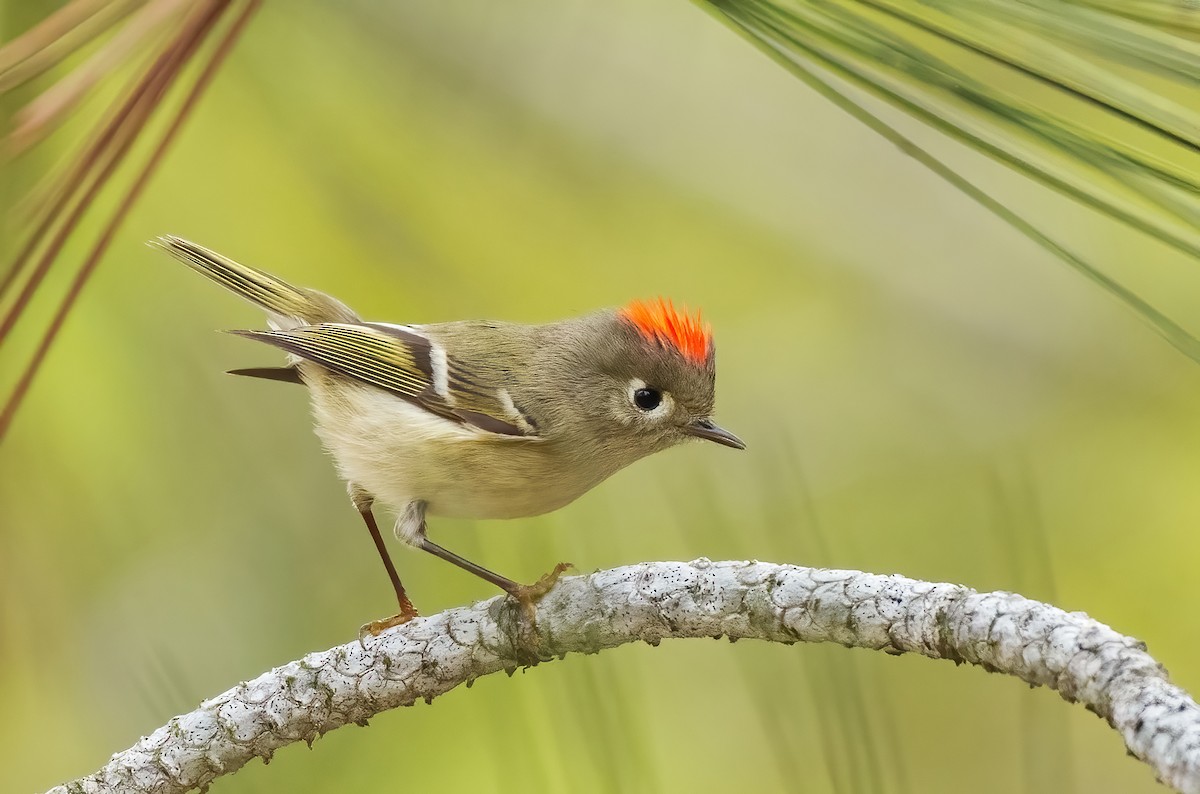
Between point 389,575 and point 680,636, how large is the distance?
82cm

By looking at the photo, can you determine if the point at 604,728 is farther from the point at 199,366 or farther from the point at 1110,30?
the point at 199,366

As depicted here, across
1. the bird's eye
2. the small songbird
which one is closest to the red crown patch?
the small songbird

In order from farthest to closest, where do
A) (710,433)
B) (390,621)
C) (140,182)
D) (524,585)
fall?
(710,433), (390,621), (524,585), (140,182)

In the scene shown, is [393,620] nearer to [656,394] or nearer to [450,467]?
[450,467]

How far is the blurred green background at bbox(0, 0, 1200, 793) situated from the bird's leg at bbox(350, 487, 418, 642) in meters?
0.04

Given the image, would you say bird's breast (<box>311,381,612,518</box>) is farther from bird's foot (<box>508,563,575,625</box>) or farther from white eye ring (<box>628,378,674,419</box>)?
bird's foot (<box>508,563,575,625</box>)

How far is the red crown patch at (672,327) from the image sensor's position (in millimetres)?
1826

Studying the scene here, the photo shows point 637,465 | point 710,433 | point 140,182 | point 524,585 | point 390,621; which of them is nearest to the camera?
point 140,182

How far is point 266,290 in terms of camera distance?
1.96 m

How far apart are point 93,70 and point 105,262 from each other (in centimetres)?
117

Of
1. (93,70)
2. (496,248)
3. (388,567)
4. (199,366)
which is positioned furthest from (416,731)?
(496,248)

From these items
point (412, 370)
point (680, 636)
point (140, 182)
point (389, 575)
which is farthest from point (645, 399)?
point (140, 182)

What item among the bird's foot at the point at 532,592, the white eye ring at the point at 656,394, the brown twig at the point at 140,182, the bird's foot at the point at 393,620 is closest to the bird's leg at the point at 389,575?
the bird's foot at the point at 393,620

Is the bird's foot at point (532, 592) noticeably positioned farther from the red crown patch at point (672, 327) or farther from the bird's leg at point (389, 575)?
the red crown patch at point (672, 327)
